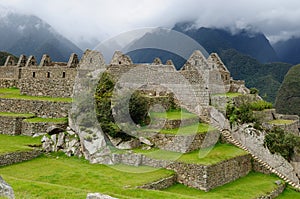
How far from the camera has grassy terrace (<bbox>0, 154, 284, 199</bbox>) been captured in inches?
461

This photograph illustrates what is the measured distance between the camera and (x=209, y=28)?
45438 millimetres

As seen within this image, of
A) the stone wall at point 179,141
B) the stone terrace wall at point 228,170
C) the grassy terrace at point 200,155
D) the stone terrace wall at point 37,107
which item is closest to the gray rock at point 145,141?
the stone wall at point 179,141

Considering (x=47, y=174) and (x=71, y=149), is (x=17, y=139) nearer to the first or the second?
(x=71, y=149)

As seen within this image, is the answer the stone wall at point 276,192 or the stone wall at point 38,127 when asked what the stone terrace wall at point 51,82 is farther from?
the stone wall at point 276,192

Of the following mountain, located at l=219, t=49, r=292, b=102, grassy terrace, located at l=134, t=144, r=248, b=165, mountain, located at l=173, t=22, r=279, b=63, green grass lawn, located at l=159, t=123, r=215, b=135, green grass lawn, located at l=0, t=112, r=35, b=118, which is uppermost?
mountain, located at l=173, t=22, r=279, b=63

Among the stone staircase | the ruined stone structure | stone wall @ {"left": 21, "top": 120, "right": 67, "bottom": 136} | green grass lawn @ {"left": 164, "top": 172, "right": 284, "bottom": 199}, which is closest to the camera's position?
green grass lawn @ {"left": 164, "top": 172, "right": 284, "bottom": 199}

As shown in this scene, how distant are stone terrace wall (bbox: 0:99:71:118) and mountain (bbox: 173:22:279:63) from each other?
23.3 meters

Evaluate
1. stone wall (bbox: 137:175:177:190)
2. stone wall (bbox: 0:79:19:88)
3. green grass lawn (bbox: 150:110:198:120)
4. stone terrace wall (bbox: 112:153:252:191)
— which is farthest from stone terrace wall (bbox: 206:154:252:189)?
stone wall (bbox: 0:79:19:88)

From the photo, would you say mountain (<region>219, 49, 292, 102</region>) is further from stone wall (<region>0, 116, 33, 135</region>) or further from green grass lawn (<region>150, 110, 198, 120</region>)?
stone wall (<region>0, 116, 33, 135</region>)

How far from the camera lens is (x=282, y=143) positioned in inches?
806

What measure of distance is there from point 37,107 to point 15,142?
10.2 ft

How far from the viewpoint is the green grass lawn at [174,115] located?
19.4 meters

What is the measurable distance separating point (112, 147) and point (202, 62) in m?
11.3

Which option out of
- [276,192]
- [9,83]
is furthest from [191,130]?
[9,83]
